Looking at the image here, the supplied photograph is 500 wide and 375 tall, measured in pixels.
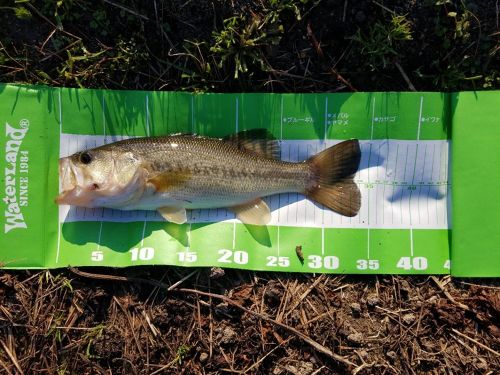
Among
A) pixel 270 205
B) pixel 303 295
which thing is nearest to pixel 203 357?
pixel 303 295

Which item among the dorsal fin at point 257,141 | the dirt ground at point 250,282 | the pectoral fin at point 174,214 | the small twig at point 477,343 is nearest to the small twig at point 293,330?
the dirt ground at point 250,282

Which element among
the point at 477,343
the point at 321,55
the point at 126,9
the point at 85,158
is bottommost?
the point at 477,343

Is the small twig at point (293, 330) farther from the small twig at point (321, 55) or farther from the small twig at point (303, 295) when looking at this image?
the small twig at point (321, 55)

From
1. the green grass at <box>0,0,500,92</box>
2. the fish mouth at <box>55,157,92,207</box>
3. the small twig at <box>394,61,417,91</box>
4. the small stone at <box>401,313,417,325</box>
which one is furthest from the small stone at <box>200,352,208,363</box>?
the small twig at <box>394,61,417,91</box>

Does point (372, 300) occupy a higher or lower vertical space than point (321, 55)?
lower

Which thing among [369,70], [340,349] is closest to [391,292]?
[340,349]

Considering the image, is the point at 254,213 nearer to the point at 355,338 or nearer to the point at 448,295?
→ the point at 355,338

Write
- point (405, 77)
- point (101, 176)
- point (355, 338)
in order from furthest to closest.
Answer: point (405, 77) < point (355, 338) < point (101, 176)

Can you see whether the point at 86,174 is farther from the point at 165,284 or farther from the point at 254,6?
the point at 254,6
